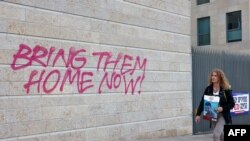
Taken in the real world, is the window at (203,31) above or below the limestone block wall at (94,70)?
above

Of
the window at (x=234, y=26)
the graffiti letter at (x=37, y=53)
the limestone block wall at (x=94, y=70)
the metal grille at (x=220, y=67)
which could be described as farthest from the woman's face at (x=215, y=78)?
the window at (x=234, y=26)

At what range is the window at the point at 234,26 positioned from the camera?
25.8 meters

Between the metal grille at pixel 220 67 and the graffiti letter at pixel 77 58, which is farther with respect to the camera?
the metal grille at pixel 220 67

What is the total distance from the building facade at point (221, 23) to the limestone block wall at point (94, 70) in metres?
15.5

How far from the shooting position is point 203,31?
28.4m

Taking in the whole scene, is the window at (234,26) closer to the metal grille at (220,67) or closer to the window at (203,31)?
the window at (203,31)

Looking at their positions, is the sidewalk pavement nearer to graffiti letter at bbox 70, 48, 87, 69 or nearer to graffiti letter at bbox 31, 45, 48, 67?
graffiti letter at bbox 70, 48, 87, 69

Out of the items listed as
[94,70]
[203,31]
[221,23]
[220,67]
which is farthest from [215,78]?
[203,31]

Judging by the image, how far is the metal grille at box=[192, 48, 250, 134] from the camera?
11.4m

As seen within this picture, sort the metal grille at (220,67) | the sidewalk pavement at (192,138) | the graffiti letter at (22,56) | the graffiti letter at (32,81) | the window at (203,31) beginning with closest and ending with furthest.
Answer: the graffiti letter at (22,56) < the graffiti letter at (32,81) < the sidewalk pavement at (192,138) < the metal grille at (220,67) < the window at (203,31)

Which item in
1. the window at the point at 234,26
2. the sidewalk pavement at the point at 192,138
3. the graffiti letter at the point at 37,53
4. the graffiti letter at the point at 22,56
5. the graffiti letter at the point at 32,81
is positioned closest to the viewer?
the graffiti letter at the point at 22,56

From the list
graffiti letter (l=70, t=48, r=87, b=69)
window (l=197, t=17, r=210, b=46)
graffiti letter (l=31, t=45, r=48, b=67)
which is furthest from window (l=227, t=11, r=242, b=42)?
graffiti letter (l=31, t=45, r=48, b=67)

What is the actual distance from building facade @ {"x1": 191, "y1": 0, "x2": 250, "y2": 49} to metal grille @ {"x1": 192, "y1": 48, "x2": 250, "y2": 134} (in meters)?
11.5

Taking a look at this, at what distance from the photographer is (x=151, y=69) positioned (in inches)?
373
